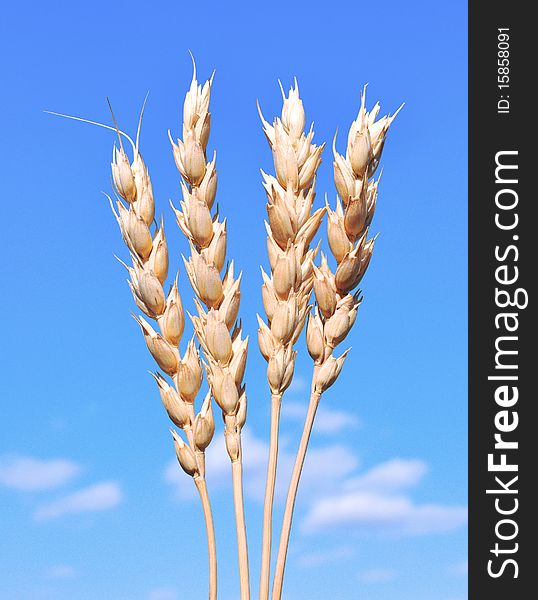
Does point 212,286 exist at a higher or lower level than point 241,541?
higher

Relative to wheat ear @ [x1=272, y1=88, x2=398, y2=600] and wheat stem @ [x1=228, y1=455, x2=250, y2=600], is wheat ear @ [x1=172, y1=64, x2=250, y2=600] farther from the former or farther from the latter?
wheat ear @ [x1=272, y1=88, x2=398, y2=600]

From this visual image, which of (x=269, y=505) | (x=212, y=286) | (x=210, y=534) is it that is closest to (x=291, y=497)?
(x=269, y=505)

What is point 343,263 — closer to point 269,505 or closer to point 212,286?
point 212,286

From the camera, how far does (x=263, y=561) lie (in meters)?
1.55

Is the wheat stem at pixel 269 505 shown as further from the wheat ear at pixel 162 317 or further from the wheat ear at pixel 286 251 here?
the wheat ear at pixel 162 317

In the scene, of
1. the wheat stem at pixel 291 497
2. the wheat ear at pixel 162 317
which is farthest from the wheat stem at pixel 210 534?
the wheat stem at pixel 291 497

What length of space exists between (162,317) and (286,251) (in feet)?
0.93

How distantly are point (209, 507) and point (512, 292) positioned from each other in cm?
92

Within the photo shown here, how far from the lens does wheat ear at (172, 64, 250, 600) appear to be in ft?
5.28

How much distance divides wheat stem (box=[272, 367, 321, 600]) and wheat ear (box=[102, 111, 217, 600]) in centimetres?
15

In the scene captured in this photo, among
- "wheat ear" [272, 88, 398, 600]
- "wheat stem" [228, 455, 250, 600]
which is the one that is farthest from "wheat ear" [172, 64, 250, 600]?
"wheat ear" [272, 88, 398, 600]

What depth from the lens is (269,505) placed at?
5.12 feet

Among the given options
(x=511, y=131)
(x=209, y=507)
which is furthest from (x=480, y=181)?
(x=209, y=507)

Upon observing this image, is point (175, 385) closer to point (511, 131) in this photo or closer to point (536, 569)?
point (536, 569)
